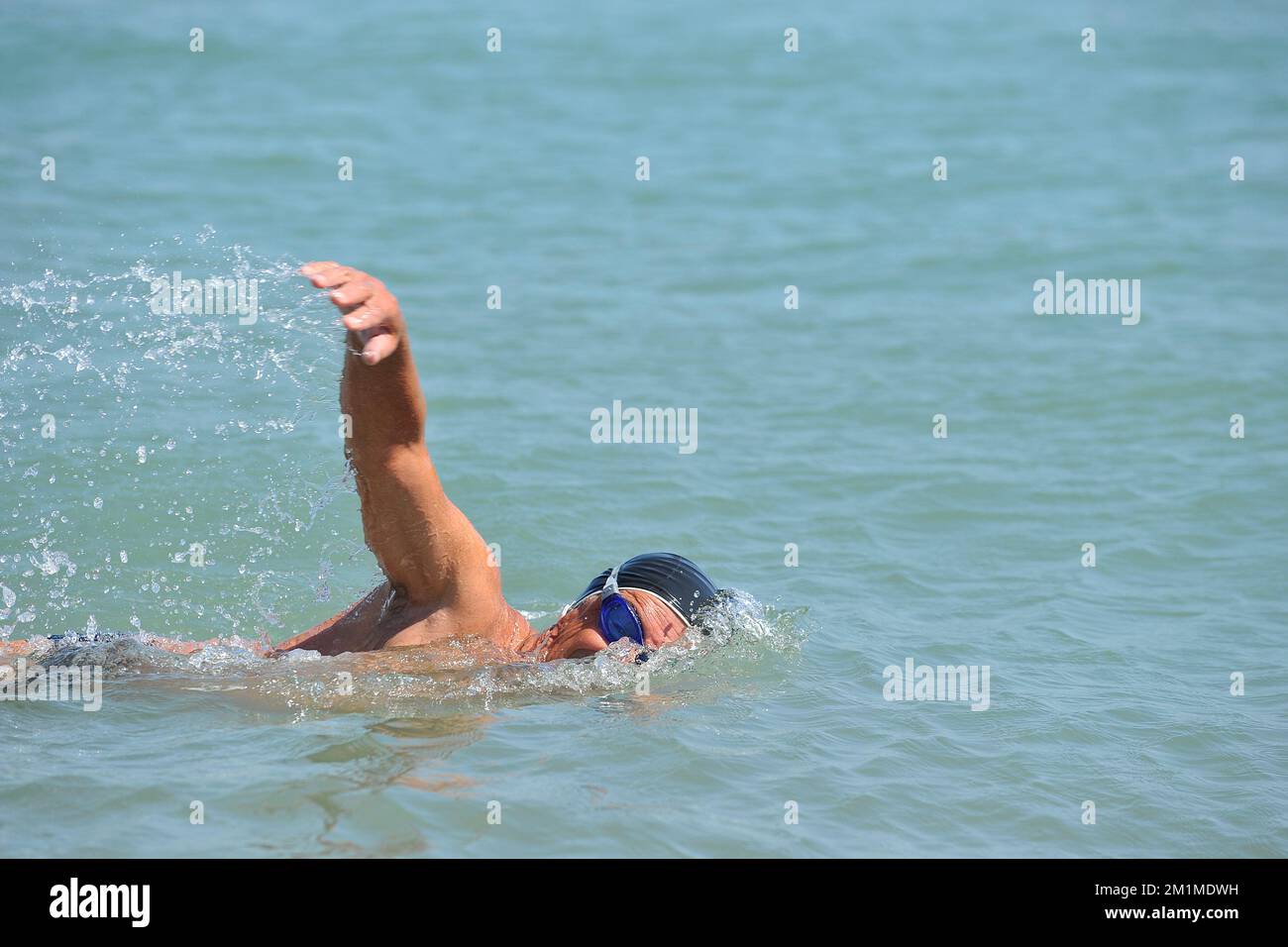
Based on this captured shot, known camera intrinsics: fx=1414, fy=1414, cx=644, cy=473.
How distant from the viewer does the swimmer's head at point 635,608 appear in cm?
514

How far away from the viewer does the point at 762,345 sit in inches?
430

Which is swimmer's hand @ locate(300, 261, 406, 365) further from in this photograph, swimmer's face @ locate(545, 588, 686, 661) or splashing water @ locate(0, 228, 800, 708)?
swimmer's face @ locate(545, 588, 686, 661)

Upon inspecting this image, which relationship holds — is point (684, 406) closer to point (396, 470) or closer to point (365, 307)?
point (396, 470)

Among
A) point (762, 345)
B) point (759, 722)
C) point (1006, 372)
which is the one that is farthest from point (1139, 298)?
point (759, 722)

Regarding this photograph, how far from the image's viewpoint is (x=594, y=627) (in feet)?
17.0

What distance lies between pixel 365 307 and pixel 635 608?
1.68 m

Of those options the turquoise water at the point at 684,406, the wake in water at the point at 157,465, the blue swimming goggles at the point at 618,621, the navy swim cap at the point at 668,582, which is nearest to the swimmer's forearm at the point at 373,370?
the turquoise water at the point at 684,406

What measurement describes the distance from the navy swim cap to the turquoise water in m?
0.26

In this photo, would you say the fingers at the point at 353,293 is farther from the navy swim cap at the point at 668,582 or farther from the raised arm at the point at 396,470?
the navy swim cap at the point at 668,582

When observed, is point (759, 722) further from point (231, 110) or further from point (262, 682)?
point (231, 110)

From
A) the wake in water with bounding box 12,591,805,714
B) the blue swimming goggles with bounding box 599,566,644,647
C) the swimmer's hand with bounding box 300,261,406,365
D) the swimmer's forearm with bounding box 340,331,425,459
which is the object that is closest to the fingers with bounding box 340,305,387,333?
the swimmer's hand with bounding box 300,261,406,365

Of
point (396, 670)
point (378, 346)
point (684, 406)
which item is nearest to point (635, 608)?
point (396, 670)

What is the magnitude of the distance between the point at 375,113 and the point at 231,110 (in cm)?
152

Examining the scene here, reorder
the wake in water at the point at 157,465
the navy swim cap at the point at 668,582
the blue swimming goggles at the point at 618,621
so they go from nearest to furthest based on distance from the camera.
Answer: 1. the blue swimming goggles at the point at 618,621
2. the navy swim cap at the point at 668,582
3. the wake in water at the point at 157,465
